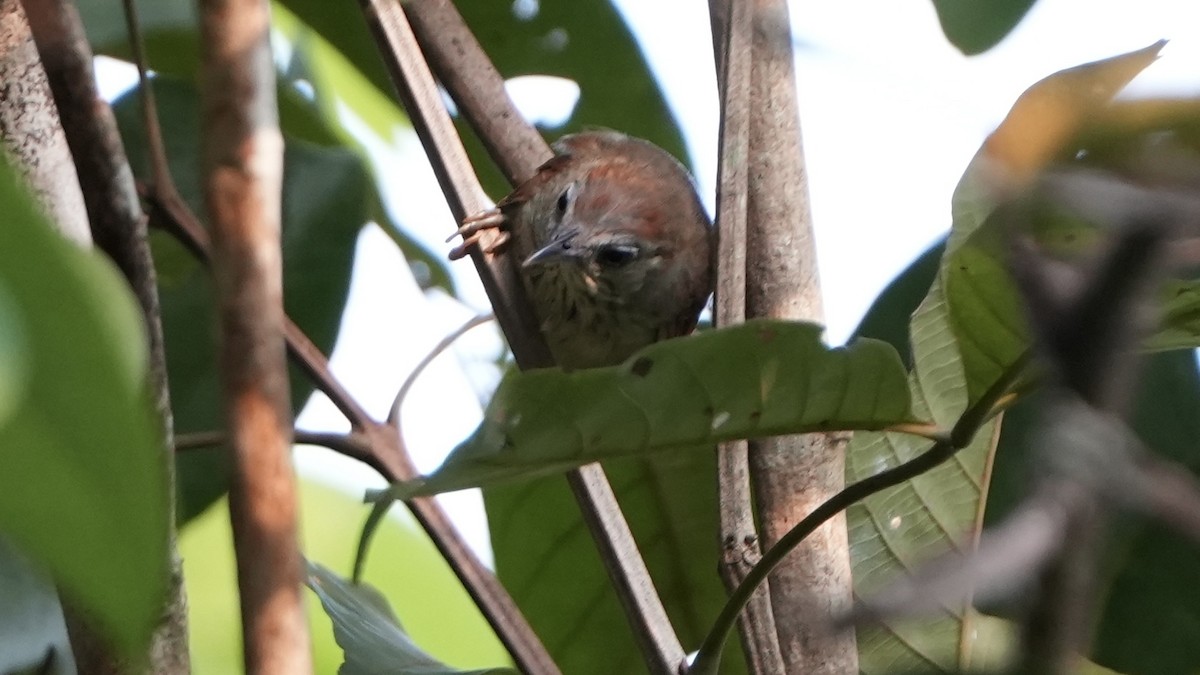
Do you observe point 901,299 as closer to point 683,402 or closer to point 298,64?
point 683,402

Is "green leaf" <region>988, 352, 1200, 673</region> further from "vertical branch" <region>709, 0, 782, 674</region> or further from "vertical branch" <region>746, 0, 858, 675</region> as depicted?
"vertical branch" <region>709, 0, 782, 674</region>

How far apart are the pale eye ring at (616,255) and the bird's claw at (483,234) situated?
32 centimetres

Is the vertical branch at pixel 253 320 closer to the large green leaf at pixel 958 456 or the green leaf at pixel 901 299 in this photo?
the large green leaf at pixel 958 456

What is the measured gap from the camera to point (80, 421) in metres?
0.30

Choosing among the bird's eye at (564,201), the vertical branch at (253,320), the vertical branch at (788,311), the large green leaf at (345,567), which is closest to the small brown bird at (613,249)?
the bird's eye at (564,201)

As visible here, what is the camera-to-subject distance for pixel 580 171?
6.69 ft

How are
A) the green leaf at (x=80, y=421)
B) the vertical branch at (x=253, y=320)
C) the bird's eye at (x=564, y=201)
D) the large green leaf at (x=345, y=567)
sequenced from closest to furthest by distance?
1. the green leaf at (x=80, y=421)
2. the vertical branch at (x=253, y=320)
3. the bird's eye at (x=564, y=201)
4. the large green leaf at (x=345, y=567)

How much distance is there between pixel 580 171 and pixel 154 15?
726 mm

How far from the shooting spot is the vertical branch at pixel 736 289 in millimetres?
915

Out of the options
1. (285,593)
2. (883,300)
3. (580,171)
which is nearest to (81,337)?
(285,593)

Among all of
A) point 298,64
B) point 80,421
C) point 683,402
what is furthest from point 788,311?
point 298,64

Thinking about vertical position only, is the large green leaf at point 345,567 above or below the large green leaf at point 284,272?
below

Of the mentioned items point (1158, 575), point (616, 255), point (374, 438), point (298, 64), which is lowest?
point (1158, 575)

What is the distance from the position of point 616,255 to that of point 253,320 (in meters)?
1.57
